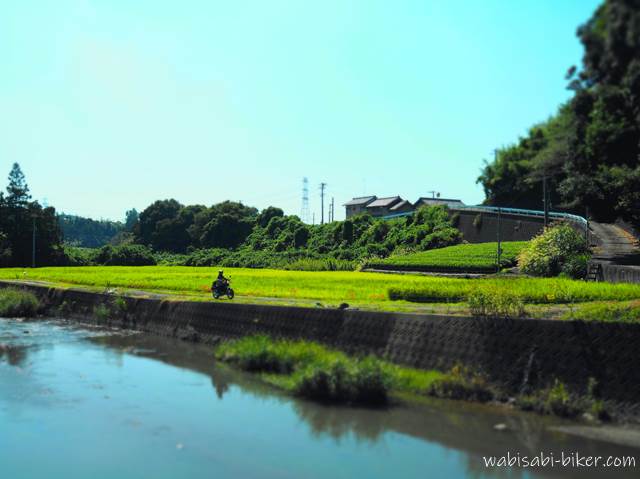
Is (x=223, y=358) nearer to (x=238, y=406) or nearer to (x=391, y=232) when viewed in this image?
(x=238, y=406)

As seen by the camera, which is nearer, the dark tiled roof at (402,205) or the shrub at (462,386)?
the shrub at (462,386)

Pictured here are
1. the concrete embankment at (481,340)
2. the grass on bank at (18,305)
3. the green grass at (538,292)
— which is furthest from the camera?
the grass on bank at (18,305)

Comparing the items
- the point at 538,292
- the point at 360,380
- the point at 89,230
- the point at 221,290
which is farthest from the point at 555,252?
the point at 89,230

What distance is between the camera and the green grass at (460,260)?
37406 millimetres

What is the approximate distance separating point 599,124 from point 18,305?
27.8m

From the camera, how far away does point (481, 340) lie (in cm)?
1359

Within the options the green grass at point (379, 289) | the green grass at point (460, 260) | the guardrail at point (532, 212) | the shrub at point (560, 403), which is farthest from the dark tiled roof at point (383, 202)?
the shrub at point (560, 403)

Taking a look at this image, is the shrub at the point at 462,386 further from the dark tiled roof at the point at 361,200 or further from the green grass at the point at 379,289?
the dark tiled roof at the point at 361,200

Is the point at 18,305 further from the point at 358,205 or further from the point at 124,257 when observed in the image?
the point at 358,205

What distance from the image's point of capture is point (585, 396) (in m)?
11.8

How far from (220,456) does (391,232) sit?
51050 mm

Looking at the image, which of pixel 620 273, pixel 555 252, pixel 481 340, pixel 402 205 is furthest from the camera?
pixel 402 205

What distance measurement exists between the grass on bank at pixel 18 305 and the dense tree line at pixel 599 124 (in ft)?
75.6

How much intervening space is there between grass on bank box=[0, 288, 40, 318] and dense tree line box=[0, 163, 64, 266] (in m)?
31.8
